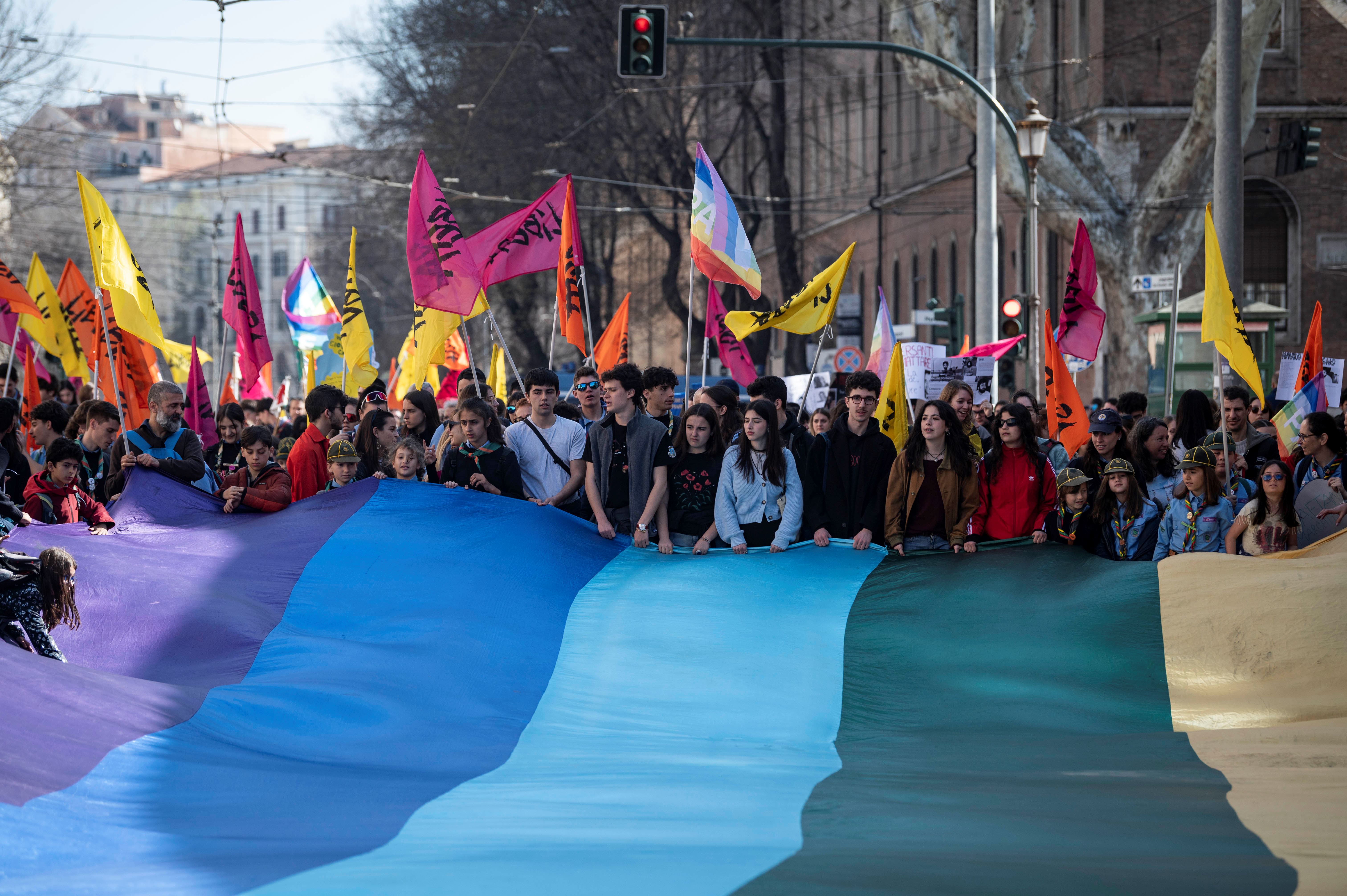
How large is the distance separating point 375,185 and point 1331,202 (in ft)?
75.6

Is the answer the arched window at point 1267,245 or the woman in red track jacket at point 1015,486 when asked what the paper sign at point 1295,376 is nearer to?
the woman in red track jacket at point 1015,486

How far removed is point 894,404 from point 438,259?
161 inches

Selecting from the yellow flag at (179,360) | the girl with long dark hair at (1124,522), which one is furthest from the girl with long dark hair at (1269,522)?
the yellow flag at (179,360)

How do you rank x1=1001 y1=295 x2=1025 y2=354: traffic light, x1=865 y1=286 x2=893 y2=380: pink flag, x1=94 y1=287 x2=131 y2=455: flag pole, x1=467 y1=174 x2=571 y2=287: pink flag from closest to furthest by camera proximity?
x1=94 y1=287 x2=131 y2=455: flag pole
x1=467 y1=174 x2=571 y2=287: pink flag
x1=865 y1=286 x2=893 y2=380: pink flag
x1=1001 y1=295 x2=1025 y2=354: traffic light

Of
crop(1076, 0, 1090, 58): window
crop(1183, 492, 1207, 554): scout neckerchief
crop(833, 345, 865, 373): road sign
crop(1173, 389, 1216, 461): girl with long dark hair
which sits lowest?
crop(1183, 492, 1207, 554): scout neckerchief

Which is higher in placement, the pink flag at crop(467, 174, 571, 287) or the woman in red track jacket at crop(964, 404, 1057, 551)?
the pink flag at crop(467, 174, 571, 287)

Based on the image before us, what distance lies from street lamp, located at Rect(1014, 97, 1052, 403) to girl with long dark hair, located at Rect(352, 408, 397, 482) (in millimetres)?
10666

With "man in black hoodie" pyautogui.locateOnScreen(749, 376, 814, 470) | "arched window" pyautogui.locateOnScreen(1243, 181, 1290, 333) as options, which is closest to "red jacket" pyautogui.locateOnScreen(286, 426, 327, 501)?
"man in black hoodie" pyautogui.locateOnScreen(749, 376, 814, 470)

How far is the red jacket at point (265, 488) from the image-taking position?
31.3 feet

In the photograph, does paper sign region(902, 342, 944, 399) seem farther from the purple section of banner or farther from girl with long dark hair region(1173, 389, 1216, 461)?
the purple section of banner

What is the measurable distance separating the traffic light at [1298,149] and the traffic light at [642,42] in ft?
32.0

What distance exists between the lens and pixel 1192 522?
853 cm

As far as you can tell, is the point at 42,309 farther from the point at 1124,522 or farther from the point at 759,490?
the point at 1124,522

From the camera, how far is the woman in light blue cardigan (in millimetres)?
8883
